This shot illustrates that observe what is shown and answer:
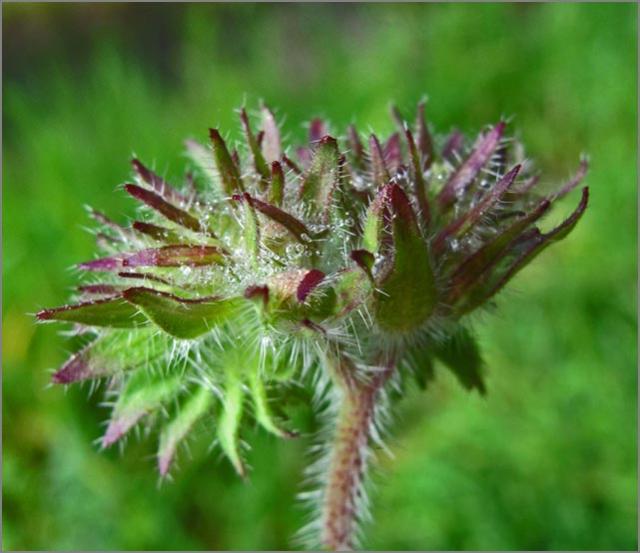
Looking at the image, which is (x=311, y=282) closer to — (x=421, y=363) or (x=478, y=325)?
(x=421, y=363)

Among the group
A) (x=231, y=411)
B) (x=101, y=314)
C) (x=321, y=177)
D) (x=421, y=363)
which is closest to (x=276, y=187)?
(x=321, y=177)

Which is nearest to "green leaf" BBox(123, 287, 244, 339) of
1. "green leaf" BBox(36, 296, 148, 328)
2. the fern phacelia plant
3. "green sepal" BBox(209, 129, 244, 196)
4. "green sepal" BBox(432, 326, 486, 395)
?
the fern phacelia plant

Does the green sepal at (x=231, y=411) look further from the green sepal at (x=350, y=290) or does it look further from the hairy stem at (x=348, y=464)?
the green sepal at (x=350, y=290)

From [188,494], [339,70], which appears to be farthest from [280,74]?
[188,494]

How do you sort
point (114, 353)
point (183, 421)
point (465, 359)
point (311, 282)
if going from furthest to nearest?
point (465, 359) < point (183, 421) < point (114, 353) < point (311, 282)

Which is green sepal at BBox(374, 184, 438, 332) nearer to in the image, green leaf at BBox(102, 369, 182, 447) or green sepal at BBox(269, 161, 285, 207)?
green sepal at BBox(269, 161, 285, 207)

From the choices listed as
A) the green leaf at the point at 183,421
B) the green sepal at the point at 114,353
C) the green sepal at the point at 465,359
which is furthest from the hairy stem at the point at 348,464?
the green sepal at the point at 114,353

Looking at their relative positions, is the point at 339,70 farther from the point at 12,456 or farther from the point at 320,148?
the point at 320,148
